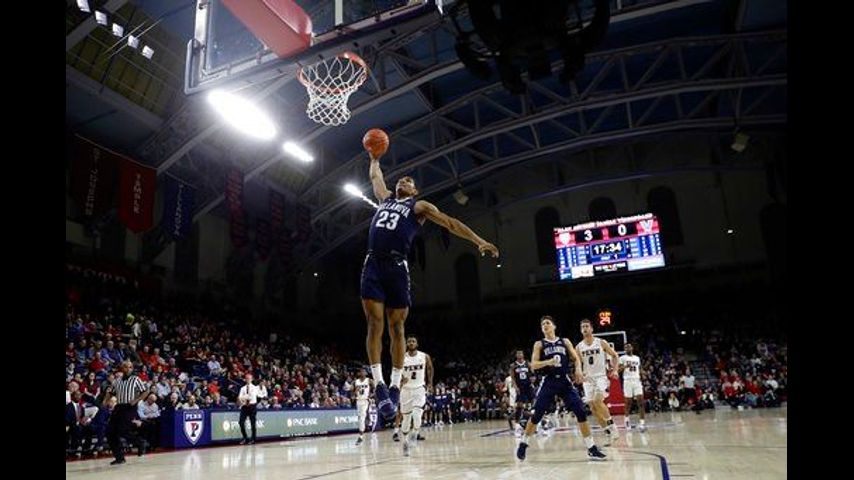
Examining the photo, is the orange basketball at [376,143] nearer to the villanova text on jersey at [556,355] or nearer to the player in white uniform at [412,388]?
the villanova text on jersey at [556,355]

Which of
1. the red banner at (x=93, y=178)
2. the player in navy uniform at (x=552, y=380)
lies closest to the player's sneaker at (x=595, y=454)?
the player in navy uniform at (x=552, y=380)

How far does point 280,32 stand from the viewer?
31.8 ft

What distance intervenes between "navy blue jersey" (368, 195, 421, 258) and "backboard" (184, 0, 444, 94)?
4.51m

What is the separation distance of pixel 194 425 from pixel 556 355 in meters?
9.48

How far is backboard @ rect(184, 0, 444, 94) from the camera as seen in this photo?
30.2ft

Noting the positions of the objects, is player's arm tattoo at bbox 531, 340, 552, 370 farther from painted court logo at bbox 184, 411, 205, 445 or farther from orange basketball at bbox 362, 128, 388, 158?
painted court logo at bbox 184, 411, 205, 445

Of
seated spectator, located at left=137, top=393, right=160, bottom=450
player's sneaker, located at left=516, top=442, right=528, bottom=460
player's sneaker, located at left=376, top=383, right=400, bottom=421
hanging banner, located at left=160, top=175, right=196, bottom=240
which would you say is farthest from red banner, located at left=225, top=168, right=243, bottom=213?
player's sneaker, located at left=376, top=383, right=400, bottom=421

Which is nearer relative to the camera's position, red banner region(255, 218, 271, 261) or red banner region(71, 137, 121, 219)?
red banner region(71, 137, 121, 219)

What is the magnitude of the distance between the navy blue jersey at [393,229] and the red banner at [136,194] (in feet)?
52.5

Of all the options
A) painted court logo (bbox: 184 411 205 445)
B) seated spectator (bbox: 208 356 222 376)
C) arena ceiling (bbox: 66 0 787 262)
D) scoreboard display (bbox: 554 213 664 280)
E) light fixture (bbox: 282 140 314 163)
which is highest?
arena ceiling (bbox: 66 0 787 262)

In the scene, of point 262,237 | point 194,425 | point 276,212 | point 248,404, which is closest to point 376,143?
point 248,404
